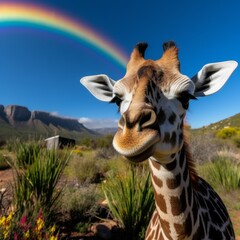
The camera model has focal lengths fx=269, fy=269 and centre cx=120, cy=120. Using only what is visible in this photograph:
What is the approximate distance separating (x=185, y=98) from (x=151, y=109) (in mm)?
548

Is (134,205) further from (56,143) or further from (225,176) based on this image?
(225,176)

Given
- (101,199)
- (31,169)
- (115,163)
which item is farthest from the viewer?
(115,163)

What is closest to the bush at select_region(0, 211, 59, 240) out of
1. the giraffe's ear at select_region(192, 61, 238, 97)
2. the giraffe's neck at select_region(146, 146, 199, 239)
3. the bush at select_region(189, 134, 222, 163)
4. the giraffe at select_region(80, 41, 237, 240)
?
the giraffe at select_region(80, 41, 237, 240)

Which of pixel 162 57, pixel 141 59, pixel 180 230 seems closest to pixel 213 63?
pixel 162 57

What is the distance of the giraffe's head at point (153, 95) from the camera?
161 centimetres

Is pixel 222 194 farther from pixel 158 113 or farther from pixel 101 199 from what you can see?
pixel 158 113

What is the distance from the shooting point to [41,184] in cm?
512

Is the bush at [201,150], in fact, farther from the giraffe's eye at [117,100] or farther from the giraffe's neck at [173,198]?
the giraffe's eye at [117,100]

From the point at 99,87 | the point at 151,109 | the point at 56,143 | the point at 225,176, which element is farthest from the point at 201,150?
the point at 151,109

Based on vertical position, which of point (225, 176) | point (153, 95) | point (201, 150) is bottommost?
point (225, 176)

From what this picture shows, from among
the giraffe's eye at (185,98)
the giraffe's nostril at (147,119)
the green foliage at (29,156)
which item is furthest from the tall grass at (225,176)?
the giraffe's nostril at (147,119)

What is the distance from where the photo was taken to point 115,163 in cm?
1445

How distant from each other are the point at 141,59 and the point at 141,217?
3.78 m

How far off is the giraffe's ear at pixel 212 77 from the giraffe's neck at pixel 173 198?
0.64 m
